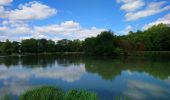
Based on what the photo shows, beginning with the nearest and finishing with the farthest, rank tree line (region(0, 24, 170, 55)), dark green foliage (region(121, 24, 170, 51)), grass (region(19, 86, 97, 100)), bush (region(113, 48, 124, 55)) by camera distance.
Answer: grass (region(19, 86, 97, 100)) → bush (region(113, 48, 124, 55)) → tree line (region(0, 24, 170, 55)) → dark green foliage (region(121, 24, 170, 51))

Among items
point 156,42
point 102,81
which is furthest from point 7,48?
point 102,81

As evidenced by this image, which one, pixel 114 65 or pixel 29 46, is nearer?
pixel 114 65

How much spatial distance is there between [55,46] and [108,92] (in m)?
83.8

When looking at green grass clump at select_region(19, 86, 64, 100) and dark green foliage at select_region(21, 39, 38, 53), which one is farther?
dark green foliage at select_region(21, 39, 38, 53)

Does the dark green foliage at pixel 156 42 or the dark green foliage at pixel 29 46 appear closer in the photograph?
the dark green foliage at pixel 156 42

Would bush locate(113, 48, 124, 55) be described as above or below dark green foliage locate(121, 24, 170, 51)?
below

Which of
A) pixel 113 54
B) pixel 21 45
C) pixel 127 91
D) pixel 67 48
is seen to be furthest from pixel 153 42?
pixel 127 91

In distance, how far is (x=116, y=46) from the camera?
59.9 m

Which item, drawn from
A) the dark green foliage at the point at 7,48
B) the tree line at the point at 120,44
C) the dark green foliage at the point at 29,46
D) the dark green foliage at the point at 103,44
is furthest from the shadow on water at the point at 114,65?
the dark green foliage at the point at 29,46

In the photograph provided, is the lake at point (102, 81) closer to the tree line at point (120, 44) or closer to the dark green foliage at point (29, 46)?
the tree line at point (120, 44)

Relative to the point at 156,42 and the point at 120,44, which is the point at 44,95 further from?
the point at 156,42

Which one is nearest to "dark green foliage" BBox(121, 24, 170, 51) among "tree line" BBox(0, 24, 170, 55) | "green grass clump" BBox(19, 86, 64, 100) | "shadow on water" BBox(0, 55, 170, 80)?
"tree line" BBox(0, 24, 170, 55)

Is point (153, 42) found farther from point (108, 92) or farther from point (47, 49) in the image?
point (108, 92)

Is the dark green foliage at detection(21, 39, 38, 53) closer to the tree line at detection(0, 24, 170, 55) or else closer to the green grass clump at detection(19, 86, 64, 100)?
the tree line at detection(0, 24, 170, 55)
